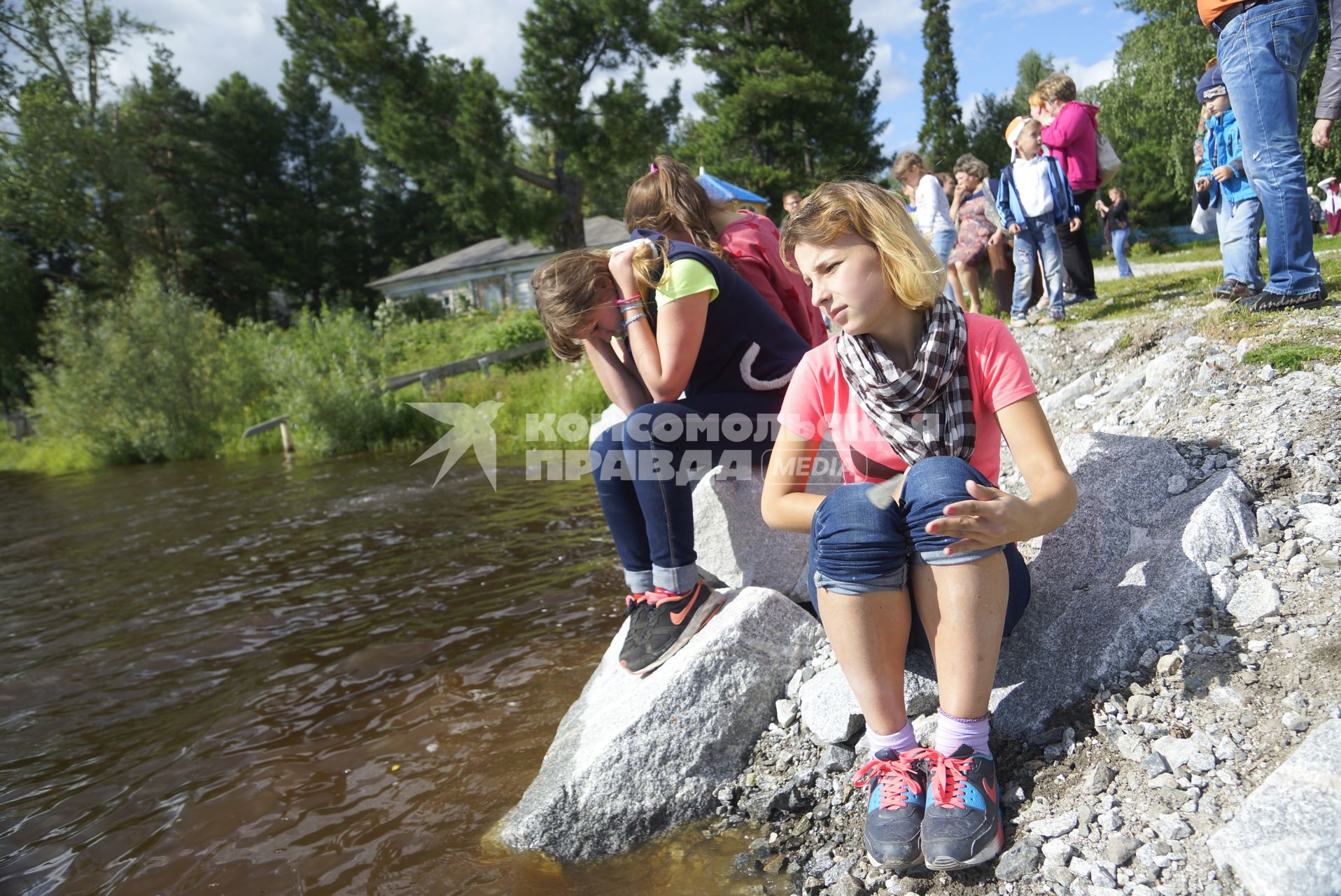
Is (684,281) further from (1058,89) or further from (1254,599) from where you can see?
(1058,89)

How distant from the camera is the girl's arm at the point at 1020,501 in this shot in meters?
1.64

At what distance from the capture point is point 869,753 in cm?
219

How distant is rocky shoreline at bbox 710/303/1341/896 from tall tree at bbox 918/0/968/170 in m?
34.6

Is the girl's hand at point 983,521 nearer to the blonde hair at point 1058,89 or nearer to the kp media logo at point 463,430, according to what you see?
the blonde hair at point 1058,89

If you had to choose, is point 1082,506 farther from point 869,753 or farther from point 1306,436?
point 869,753

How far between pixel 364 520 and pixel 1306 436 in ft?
24.0

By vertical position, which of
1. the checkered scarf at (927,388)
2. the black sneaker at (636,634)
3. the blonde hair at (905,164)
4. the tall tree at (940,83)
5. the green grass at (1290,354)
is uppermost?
the tall tree at (940,83)

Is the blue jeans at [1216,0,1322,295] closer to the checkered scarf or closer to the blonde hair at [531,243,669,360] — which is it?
the checkered scarf

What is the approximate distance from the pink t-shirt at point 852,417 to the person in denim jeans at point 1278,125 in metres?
2.43

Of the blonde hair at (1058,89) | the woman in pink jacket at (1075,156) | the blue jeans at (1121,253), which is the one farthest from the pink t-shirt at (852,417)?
the blue jeans at (1121,253)

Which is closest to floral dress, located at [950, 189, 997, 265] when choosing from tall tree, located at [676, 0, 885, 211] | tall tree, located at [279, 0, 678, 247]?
tall tree, located at [279, 0, 678, 247]

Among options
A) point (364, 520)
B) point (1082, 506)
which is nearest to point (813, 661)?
point (1082, 506)

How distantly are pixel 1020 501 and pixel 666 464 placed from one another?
50.1 inches

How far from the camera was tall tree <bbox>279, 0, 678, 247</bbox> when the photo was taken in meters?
20.7
